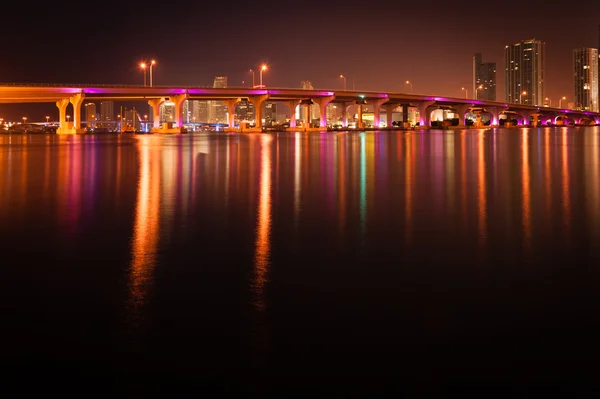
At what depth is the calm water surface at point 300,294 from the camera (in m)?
4.41

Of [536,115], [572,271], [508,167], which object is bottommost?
[572,271]

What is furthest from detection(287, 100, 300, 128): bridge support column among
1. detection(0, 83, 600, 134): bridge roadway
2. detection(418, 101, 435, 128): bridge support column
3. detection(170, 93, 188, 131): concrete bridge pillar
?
detection(418, 101, 435, 128): bridge support column

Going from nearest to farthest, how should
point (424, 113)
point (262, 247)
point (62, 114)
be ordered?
point (262, 247) → point (62, 114) → point (424, 113)

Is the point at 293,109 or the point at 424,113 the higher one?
the point at 424,113

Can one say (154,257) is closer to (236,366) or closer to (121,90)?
(236,366)

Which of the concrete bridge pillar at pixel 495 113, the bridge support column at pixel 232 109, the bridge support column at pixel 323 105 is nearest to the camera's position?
the bridge support column at pixel 232 109

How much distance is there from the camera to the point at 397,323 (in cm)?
534

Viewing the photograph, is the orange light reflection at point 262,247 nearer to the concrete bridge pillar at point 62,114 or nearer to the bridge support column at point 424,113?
the concrete bridge pillar at point 62,114

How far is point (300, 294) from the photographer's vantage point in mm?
6215

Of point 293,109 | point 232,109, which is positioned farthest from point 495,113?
point 232,109

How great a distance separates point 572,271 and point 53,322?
562 cm

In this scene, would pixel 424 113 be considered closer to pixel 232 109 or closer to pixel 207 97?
pixel 232 109

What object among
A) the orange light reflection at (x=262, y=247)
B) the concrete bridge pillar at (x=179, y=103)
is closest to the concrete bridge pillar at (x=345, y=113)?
the concrete bridge pillar at (x=179, y=103)

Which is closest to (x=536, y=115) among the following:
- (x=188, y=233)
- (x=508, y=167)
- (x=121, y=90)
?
(x=121, y=90)
